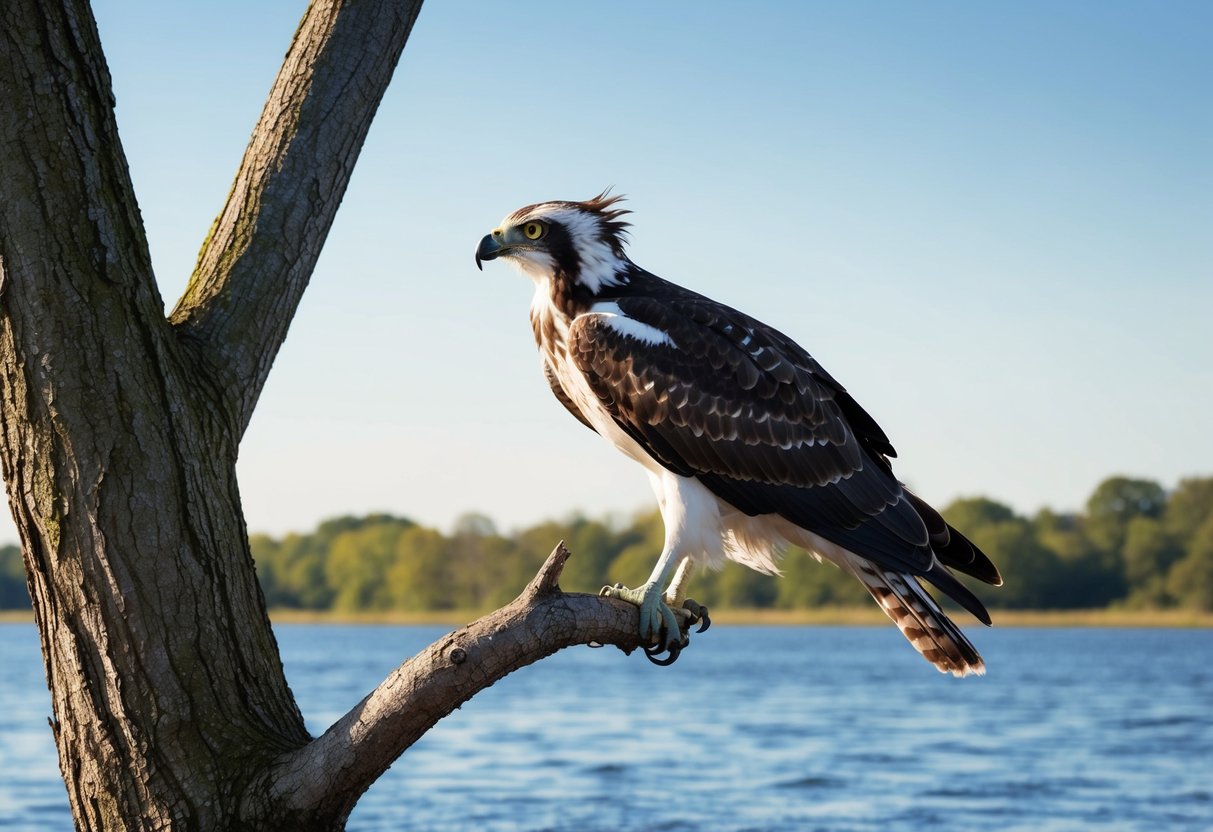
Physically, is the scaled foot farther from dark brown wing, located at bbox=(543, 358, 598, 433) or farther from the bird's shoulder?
dark brown wing, located at bbox=(543, 358, 598, 433)

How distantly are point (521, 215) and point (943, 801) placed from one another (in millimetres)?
16878

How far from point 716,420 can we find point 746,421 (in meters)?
0.15

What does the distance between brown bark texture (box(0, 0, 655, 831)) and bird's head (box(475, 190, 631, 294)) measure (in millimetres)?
1850

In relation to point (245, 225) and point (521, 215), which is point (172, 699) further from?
point (521, 215)

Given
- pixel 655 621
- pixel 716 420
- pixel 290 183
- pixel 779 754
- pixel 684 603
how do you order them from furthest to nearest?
pixel 779 754, pixel 716 420, pixel 684 603, pixel 655 621, pixel 290 183

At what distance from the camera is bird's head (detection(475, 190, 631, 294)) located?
18.9 feet

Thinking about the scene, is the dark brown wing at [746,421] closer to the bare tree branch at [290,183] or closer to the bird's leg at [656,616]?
the bird's leg at [656,616]

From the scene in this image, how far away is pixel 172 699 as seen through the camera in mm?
4055

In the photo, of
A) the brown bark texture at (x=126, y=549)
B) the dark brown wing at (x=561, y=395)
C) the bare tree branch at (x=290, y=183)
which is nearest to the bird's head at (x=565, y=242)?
the dark brown wing at (x=561, y=395)

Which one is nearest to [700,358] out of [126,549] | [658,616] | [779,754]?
[658,616]

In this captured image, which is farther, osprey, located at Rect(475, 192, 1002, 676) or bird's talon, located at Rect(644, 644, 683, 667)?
osprey, located at Rect(475, 192, 1002, 676)

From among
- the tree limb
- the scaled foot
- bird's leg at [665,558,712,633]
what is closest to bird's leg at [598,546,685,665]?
the scaled foot

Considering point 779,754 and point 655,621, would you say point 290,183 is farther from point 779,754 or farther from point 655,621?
point 779,754

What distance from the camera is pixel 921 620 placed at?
18.9 ft
